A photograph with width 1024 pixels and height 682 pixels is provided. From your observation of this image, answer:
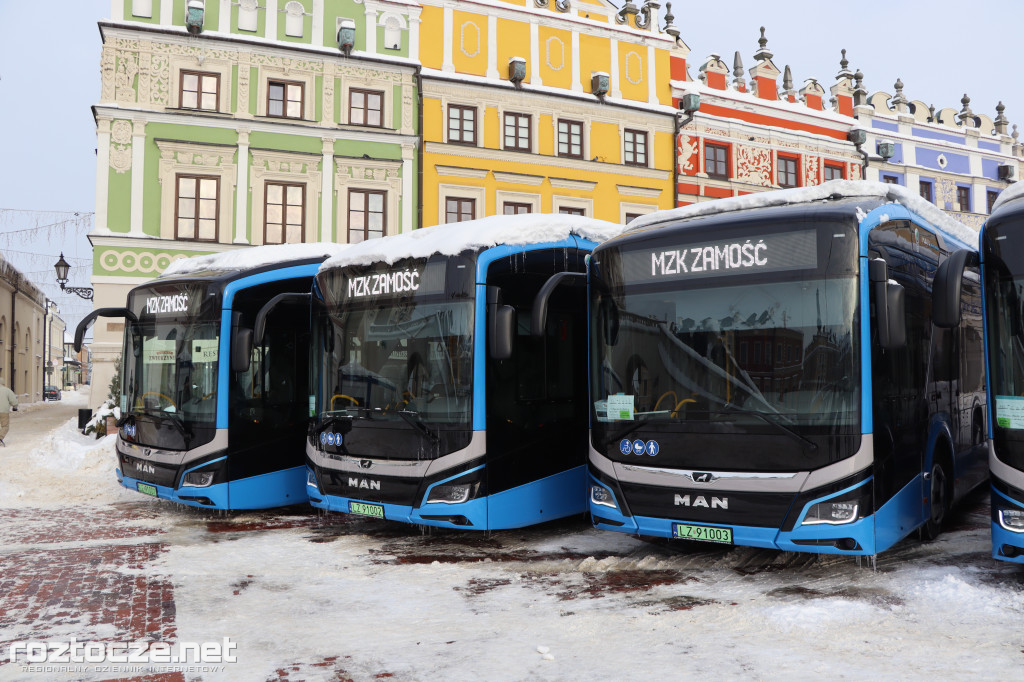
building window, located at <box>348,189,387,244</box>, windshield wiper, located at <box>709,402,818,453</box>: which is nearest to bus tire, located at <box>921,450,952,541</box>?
windshield wiper, located at <box>709,402,818,453</box>

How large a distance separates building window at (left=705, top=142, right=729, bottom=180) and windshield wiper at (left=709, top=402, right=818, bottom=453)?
2322cm

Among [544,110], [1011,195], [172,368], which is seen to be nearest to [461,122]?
[544,110]

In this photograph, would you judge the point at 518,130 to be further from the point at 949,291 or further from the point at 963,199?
the point at 949,291

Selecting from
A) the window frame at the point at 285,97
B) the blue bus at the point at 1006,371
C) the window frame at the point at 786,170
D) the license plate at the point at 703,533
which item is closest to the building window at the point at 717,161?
the window frame at the point at 786,170

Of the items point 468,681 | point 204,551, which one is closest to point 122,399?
point 204,551

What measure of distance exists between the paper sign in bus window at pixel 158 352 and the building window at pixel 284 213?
1348 centimetres

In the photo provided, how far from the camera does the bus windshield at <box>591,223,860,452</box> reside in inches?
247

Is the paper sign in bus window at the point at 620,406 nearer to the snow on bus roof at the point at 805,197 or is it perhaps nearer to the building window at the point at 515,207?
the snow on bus roof at the point at 805,197

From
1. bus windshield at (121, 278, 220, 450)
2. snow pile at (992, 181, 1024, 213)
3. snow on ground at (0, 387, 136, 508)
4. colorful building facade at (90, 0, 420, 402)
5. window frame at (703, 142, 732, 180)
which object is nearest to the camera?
snow pile at (992, 181, 1024, 213)

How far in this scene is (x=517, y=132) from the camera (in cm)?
2617

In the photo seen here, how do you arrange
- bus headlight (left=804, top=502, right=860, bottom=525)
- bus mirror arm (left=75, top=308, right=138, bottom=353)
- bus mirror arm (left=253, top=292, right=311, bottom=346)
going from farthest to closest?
bus mirror arm (left=75, top=308, right=138, bottom=353) → bus mirror arm (left=253, top=292, right=311, bottom=346) → bus headlight (left=804, top=502, right=860, bottom=525)

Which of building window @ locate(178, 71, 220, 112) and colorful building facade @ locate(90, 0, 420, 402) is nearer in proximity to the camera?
colorful building facade @ locate(90, 0, 420, 402)

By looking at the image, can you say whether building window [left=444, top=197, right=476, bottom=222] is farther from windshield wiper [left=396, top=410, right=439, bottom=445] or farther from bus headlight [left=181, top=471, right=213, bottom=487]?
windshield wiper [left=396, top=410, right=439, bottom=445]

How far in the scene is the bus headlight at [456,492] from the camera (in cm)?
786
